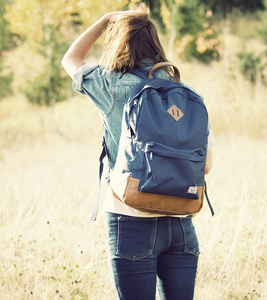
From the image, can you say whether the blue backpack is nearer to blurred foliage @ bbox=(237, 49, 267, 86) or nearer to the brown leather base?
the brown leather base

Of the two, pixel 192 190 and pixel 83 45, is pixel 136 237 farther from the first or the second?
pixel 83 45

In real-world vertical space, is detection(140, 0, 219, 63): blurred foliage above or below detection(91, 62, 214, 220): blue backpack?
above

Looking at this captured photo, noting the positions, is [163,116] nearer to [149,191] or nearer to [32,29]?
[149,191]

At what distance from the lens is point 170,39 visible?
14844 mm

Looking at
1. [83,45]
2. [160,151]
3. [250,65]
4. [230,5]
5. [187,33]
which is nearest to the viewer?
[160,151]

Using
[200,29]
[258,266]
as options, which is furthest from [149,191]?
[200,29]

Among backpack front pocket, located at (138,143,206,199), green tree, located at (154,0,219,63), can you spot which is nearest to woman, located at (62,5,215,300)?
backpack front pocket, located at (138,143,206,199)

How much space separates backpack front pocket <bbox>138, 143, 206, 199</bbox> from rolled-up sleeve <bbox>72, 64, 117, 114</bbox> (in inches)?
10.8

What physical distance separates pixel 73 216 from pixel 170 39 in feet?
43.3

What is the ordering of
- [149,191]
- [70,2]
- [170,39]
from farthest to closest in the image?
[170,39], [70,2], [149,191]

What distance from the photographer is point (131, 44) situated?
50.4 inches

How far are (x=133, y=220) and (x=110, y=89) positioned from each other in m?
0.49

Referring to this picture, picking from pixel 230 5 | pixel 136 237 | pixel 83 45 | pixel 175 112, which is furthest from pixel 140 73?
pixel 230 5

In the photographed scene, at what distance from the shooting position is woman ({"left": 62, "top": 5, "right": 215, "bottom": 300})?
3.81 ft
